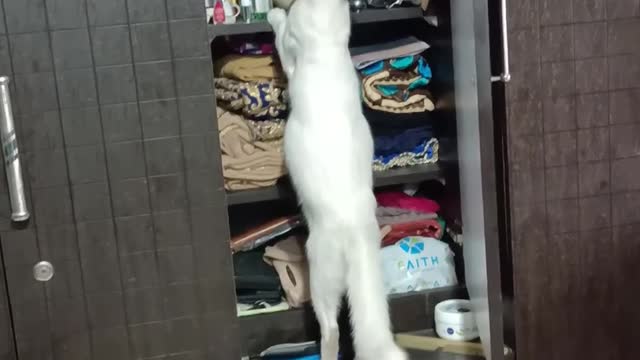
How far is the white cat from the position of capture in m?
1.89

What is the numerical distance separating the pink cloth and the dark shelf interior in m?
0.22

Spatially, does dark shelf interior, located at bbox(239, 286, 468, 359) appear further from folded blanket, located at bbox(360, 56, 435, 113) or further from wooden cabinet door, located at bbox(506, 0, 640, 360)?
folded blanket, located at bbox(360, 56, 435, 113)

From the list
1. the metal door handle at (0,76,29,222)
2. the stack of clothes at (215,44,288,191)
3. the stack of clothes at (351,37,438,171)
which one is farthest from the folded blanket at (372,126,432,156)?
the metal door handle at (0,76,29,222)

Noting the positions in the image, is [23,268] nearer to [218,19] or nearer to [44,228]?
[44,228]

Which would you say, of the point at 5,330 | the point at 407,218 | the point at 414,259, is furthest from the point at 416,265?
the point at 5,330

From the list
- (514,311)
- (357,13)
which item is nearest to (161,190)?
(357,13)

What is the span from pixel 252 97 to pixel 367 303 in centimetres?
57

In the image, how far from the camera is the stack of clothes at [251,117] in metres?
2.09

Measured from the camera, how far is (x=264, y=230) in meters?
2.21

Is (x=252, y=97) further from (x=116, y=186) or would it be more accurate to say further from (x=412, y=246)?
(x=412, y=246)

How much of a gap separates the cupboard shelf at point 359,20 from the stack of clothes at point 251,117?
0.33 ft

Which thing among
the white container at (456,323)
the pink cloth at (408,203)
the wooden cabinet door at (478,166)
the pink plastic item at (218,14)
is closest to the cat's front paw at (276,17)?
the pink plastic item at (218,14)

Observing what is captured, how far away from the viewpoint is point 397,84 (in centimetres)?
219

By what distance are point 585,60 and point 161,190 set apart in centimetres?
96
